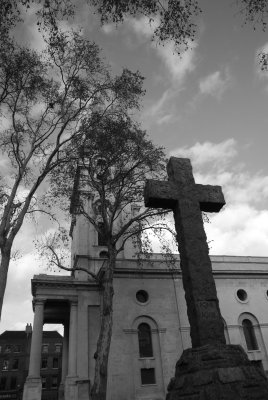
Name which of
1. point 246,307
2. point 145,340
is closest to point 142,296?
point 145,340

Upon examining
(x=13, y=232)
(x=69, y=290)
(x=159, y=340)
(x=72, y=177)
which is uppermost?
(x=72, y=177)

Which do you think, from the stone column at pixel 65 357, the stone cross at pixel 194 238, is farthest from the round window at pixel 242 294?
the stone cross at pixel 194 238

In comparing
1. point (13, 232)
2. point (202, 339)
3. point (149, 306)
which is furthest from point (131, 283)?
point (202, 339)

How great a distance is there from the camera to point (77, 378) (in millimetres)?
21484

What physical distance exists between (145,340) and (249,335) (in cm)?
850

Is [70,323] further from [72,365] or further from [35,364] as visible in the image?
[35,364]

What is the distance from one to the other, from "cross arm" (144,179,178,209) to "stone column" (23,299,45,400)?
18.9m

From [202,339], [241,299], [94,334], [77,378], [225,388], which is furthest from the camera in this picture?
[241,299]

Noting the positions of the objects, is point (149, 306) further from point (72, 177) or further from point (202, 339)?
point (202, 339)

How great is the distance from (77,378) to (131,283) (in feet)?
24.5

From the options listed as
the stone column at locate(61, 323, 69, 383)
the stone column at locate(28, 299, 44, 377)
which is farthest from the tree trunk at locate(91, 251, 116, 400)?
the stone column at locate(61, 323, 69, 383)

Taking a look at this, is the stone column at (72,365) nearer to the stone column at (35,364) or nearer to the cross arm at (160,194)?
the stone column at (35,364)

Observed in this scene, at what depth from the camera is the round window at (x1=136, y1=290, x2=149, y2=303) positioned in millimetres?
25672

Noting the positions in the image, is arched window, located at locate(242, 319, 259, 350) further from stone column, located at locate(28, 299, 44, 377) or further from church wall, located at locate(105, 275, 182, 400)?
stone column, located at locate(28, 299, 44, 377)
